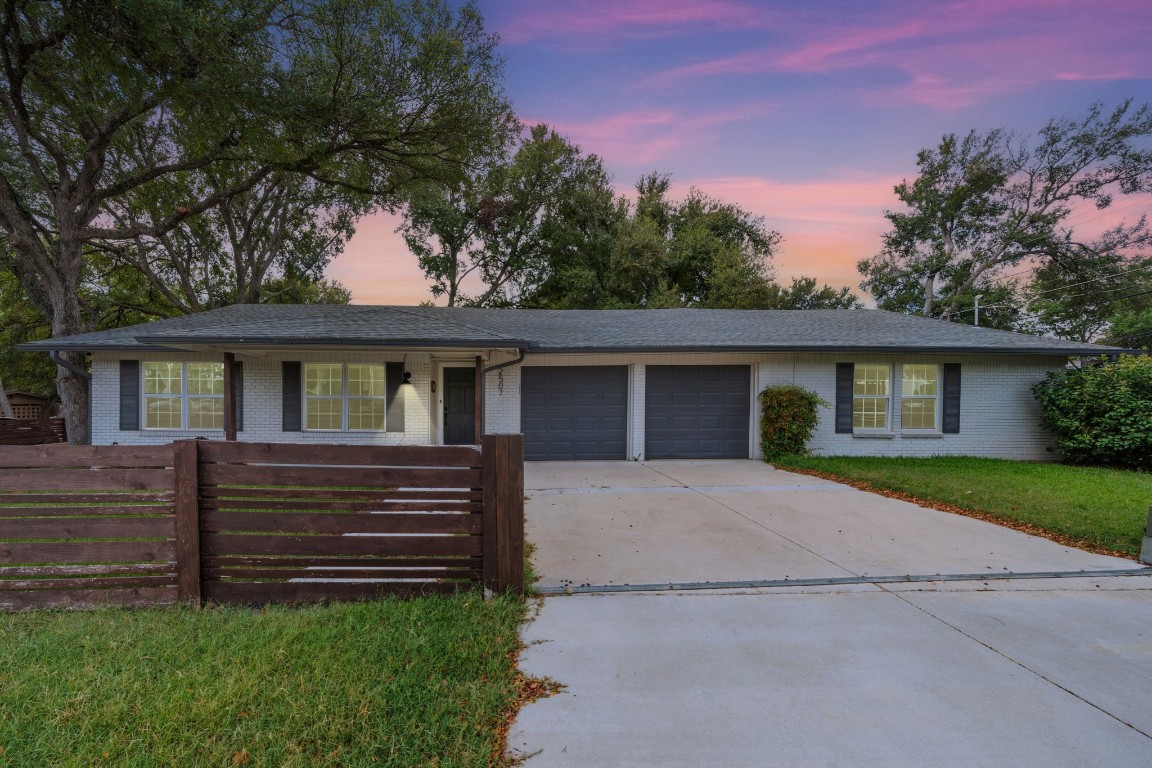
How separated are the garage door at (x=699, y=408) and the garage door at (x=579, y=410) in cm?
69

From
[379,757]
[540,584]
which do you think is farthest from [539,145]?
[379,757]

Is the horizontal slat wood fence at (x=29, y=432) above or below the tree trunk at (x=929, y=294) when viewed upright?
below

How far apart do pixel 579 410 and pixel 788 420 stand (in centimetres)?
422

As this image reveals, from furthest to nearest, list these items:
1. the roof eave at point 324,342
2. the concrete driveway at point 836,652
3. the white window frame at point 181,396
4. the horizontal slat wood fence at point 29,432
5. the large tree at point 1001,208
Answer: the large tree at point 1001,208 → the white window frame at point 181,396 → the horizontal slat wood fence at point 29,432 → the roof eave at point 324,342 → the concrete driveway at point 836,652

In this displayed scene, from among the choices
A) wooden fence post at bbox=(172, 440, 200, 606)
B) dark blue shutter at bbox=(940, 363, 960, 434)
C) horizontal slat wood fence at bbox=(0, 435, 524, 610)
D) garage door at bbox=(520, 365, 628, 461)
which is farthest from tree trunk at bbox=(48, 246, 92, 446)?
dark blue shutter at bbox=(940, 363, 960, 434)

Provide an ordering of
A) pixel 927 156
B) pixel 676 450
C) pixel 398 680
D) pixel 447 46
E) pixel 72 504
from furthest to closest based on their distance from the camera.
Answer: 1. pixel 927 156
2. pixel 676 450
3. pixel 447 46
4. pixel 72 504
5. pixel 398 680

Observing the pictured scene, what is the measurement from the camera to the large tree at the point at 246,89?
8.32m

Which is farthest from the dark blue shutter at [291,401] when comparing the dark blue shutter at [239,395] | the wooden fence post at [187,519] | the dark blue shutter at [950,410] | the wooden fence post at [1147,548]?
the dark blue shutter at [950,410]

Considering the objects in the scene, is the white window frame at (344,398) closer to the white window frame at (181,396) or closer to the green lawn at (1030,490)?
the white window frame at (181,396)

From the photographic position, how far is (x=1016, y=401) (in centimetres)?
1119

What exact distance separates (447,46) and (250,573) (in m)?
9.73

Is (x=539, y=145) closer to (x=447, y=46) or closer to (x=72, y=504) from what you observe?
(x=447, y=46)

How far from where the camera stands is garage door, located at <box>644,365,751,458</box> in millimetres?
11109

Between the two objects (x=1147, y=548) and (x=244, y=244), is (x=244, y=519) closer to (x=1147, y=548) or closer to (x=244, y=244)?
(x=1147, y=548)
